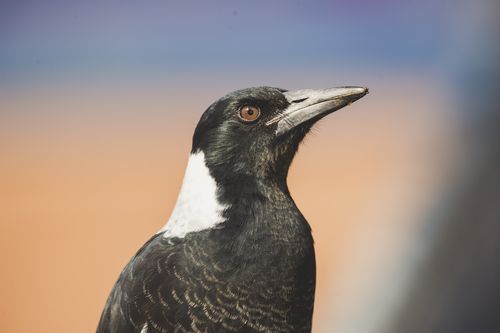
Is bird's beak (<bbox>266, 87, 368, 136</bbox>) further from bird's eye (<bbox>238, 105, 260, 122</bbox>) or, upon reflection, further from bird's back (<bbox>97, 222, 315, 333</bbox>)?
bird's back (<bbox>97, 222, 315, 333</bbox>)

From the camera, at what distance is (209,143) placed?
2.36m

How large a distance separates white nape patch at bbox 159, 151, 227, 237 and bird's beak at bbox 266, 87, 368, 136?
276mm

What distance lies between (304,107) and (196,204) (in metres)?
0.48

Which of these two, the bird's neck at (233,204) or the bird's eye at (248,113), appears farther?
the bird's eye at (248,113)

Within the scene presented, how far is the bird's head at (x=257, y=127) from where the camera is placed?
231 centimetres

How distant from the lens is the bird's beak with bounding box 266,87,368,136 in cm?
230

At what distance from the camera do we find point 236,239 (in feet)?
7.02

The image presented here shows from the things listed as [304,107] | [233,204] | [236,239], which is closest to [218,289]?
[236,239]

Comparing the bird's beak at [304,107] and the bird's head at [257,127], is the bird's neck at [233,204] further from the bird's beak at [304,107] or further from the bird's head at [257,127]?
the bird's beak at [304,107]

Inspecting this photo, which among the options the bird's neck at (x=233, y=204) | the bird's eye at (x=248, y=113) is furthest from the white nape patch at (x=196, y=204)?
the bird's eye at (x=248, y=113)

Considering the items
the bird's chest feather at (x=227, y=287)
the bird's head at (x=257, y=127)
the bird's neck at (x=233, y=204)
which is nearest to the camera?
the bird's chest feather at (x=227, y=287)

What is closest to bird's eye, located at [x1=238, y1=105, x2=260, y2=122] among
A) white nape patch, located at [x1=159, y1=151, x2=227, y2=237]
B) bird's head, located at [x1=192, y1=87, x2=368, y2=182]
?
bird's head, located at [x1=192, y1=87, x2=368, y2=182]

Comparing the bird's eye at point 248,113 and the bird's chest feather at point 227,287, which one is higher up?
the bird's eye at point 248,113

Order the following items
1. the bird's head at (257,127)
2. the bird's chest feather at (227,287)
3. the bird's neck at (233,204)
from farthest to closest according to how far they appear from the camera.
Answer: the bird's head at (257,127) → the bird's neck at (233,204) → the bird's chest feather at (227,287)
